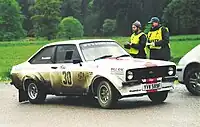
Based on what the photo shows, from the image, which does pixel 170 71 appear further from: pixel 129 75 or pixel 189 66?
pixel 189 66

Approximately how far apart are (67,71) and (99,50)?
0.89 meters

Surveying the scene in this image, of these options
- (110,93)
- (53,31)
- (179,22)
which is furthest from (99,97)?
(53,31)

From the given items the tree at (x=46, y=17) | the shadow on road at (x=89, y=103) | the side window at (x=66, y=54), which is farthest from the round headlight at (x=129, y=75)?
the tree at (x=46, y=17)

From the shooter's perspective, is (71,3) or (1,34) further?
(71,3)

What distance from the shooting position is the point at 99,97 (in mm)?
11211

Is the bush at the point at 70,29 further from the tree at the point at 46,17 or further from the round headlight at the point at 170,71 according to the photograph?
the round headlight at the point at 170,71

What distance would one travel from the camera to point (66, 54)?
1234 cm

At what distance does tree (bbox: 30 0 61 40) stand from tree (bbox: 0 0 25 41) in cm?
369

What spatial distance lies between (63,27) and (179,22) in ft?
128

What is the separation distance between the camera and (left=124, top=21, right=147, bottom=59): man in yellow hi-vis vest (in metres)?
13.2

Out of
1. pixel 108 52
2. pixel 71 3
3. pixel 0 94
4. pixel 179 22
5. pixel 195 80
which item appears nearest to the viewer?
pixel 108 52

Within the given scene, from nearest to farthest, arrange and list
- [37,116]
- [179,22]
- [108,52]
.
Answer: [37,116], [108,52], [179,22]

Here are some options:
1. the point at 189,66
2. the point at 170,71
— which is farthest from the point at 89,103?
the point at 189,66

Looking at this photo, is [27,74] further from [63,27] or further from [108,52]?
[63,27]
